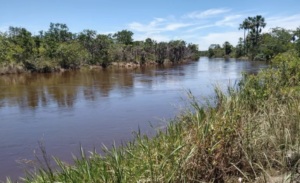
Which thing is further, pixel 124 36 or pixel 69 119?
pixel 124 36

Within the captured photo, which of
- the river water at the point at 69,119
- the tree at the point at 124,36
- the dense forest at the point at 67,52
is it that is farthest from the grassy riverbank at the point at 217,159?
the tree at the point at 124,36

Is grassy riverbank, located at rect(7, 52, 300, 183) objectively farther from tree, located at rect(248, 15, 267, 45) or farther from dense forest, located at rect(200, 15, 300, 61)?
tree, located at rect(248, 15, 267, 45)

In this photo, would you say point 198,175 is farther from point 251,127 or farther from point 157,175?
point 251,127

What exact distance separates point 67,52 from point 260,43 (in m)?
59.2

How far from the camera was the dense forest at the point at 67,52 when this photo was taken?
1190 inches

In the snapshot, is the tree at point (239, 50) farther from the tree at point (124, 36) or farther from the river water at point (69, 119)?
the river water at point (69, 119)

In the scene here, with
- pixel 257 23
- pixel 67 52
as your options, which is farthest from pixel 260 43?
pixel 67 52

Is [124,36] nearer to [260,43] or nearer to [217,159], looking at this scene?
[260,43]

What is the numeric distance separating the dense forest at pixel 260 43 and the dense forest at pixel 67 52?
20275 millimetres

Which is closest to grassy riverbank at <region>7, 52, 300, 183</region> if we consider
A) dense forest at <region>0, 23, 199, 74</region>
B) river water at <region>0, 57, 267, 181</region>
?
river water at <region>0, 57, 267, 181</region>

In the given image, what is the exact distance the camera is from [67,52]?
34438 mm

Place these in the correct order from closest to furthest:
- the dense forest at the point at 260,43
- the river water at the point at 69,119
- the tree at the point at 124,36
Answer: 1. the river water at the point at 69,119
2. the dense forest at the point at 260,43
3. the tree at the point at 124,36

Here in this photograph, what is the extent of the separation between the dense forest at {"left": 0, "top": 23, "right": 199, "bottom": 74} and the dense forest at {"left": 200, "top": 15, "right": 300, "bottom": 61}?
20275mm

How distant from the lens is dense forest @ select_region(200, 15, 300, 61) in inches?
2216
